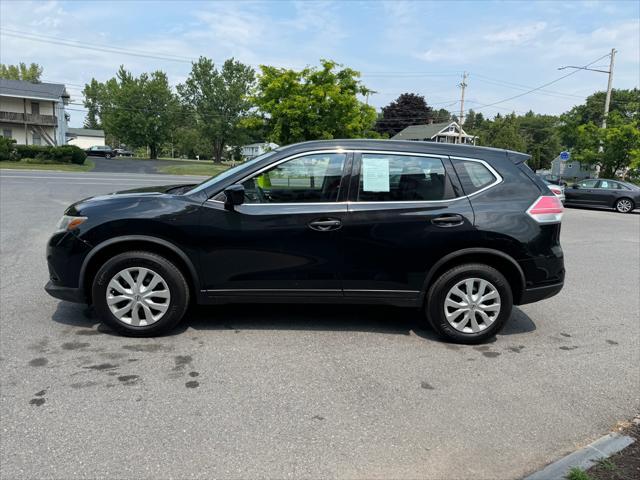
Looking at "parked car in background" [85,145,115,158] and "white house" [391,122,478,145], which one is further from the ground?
"white house" [391,122,478,145]

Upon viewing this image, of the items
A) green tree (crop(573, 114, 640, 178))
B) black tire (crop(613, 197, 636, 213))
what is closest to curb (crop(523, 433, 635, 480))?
black tire (crop(613, 197, 636, 213))

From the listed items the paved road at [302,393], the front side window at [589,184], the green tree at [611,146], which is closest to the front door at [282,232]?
the paved road at [302,393]

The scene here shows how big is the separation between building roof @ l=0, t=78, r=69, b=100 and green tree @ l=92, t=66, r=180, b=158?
12.0 metres

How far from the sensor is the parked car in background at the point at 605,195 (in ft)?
67.2

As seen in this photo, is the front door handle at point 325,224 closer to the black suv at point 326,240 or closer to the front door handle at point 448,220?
the black suv at point 326,240

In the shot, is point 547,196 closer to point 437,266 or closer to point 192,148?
point 437,266

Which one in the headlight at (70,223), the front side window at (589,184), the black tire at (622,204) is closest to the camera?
the headlight at (70,223)

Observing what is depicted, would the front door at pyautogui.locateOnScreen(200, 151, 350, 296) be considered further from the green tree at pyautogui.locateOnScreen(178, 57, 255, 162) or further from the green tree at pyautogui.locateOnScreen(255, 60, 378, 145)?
the green tree at pyautogui.locateOnScreen(178, 57, 255, 162)

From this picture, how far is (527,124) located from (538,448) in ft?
404

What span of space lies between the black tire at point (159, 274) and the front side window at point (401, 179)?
1.78 meters

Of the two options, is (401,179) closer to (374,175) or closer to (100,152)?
(374,175)

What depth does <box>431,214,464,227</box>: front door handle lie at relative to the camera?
170 inches

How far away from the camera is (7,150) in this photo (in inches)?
1551

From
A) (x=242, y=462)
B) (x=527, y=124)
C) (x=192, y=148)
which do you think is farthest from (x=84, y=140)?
(x=242, y=462)
